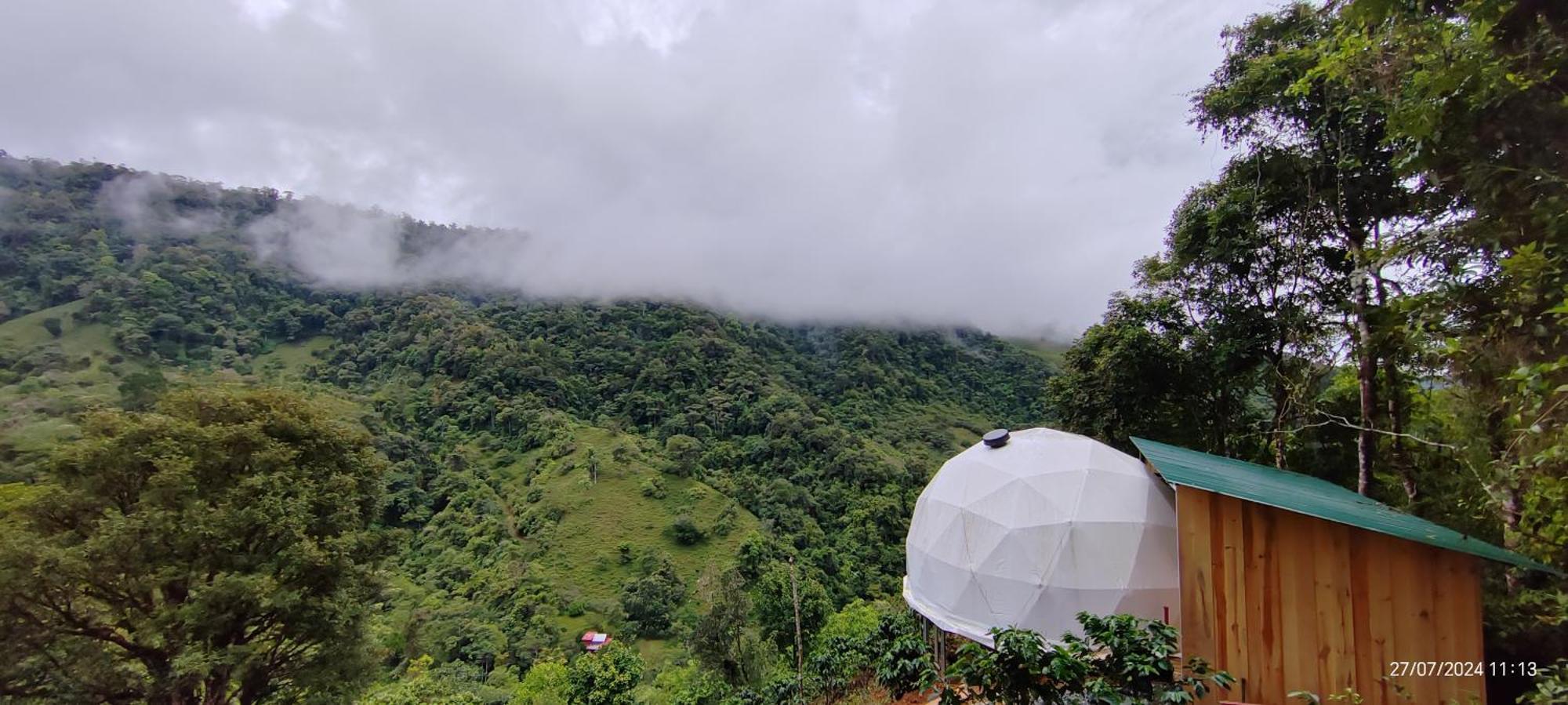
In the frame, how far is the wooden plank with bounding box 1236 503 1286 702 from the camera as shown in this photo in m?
5.38

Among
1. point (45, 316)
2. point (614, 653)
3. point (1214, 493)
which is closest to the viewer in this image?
point (1214, 493)

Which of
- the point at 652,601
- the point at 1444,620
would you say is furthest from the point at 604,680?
the point at 1444,620

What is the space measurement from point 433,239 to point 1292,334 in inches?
5840

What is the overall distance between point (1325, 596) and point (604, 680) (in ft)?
66.0

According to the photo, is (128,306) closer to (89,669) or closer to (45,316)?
(45,316)

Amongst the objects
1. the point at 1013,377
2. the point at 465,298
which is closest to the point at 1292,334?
the point at 1013,377

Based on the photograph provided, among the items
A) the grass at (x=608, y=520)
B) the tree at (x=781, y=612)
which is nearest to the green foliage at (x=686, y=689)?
the tree at (x=781, y=612)

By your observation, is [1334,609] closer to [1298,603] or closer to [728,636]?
[1298,603]

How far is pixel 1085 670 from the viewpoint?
4.63 m

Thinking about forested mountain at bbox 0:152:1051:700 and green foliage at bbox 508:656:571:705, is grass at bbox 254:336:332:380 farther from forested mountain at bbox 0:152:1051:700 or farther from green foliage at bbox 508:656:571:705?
green foliage at bbox 508:656:571:705

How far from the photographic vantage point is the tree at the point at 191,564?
981 centimetres

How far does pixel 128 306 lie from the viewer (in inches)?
2437

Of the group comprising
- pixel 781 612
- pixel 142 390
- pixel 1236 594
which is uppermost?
pixel 142 390

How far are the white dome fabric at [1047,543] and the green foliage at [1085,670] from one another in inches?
86.1
